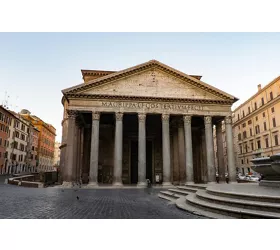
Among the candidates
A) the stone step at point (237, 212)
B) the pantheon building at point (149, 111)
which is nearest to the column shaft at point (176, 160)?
the pantheon building at point (149, 111)

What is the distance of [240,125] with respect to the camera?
47.2 meters

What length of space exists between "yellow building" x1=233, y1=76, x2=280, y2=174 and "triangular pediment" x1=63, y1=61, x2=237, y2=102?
14344 mm

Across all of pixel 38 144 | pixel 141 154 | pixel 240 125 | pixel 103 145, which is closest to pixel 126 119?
pixel 103 145

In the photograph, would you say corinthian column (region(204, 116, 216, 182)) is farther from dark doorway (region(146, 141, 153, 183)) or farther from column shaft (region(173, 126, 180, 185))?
dark doorway (region(146, 141, 153, 183))

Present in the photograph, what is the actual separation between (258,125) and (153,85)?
1033 inches

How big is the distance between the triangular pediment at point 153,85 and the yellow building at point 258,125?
14.3m

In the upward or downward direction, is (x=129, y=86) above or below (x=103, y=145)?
above

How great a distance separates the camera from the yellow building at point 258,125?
34.4m

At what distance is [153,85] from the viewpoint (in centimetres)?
2217

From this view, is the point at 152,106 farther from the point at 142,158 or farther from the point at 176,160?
the point at 176,160

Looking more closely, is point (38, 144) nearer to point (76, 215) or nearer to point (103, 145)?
point (103, 145)

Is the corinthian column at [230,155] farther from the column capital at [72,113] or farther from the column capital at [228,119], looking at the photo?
the column capital at [72,113]

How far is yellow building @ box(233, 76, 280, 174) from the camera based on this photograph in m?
34.4

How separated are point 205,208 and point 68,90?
16360 millimetres
